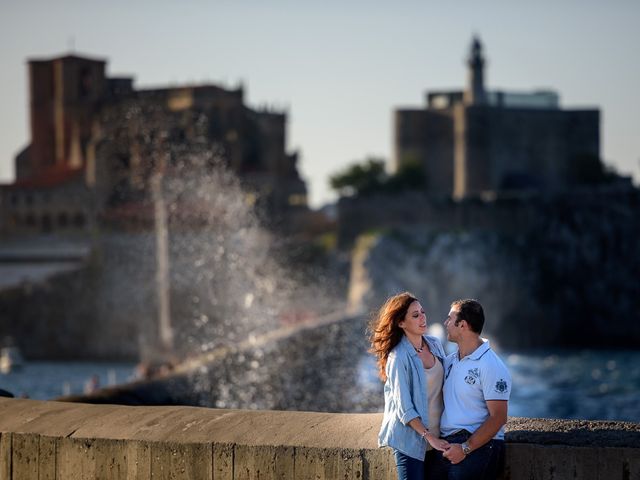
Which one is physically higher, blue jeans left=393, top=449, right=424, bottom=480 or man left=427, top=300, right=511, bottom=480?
man left=427, top=300, right=511, bottom=480

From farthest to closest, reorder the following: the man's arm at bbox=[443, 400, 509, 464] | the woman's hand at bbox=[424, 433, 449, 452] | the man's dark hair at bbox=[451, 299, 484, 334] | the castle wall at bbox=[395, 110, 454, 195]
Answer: the castle wall at bbox=[395, 110, 454, 195]
the man's dark hair at bbox=[451, 299, 484, 334]
the woman's hand at bbox=[424, 433, 449, 452]
the man's arm at bbox=[443, 400, 509, 464]

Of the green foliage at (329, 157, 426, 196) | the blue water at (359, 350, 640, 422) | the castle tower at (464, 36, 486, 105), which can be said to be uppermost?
the castle tower at (464, 36, 486, 105)

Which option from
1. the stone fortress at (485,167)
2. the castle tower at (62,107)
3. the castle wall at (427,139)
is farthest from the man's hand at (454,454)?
the castle wall at (427,139)

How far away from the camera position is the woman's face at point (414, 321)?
714 cm

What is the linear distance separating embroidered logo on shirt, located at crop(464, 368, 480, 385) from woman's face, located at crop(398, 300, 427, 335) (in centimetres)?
35

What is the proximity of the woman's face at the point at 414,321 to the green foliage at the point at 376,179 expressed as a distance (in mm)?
86541

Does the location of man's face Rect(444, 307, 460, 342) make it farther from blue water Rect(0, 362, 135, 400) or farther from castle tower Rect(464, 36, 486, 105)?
castle tower Rect(464, 36, 486, 105)

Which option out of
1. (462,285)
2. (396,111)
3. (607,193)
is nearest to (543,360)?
(462,285)

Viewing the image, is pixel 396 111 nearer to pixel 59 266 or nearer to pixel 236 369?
pixel 59 266

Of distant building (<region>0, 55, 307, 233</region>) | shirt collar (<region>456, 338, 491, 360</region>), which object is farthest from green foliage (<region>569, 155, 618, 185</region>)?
shirt collar (<region>456, 338, 491, 360</region>)

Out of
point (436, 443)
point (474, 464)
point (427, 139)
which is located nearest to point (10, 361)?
point (427, 139)

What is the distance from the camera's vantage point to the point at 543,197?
306ft

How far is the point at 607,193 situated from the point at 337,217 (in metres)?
18.7

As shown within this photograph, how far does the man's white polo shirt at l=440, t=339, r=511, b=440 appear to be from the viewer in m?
6.89
